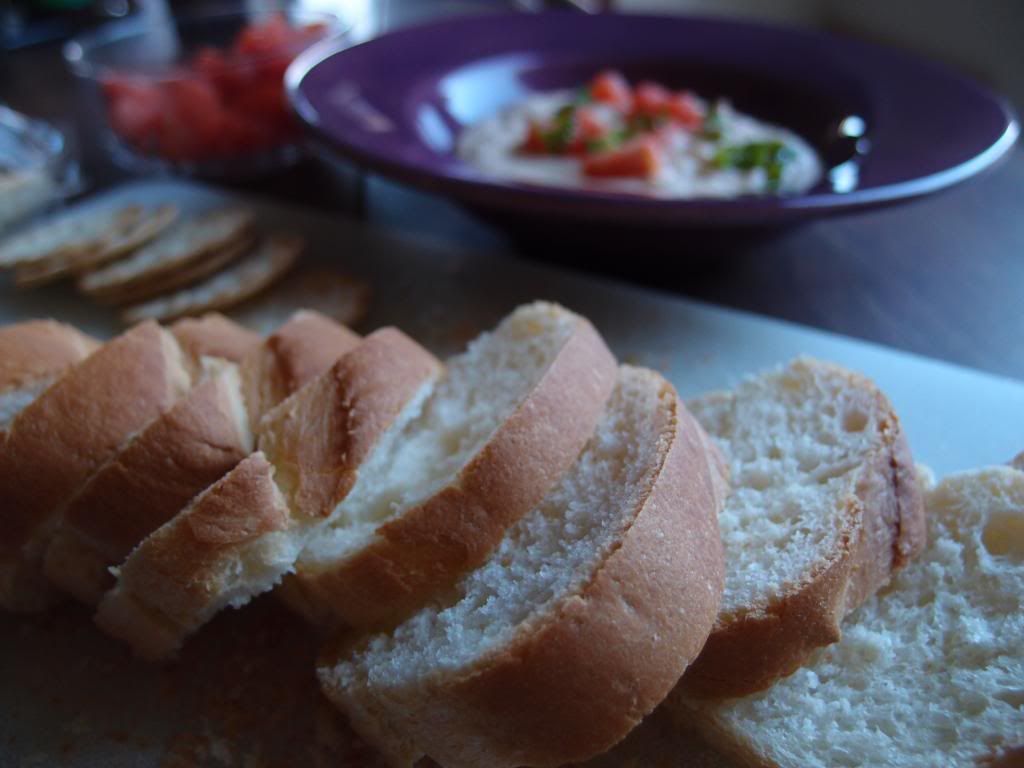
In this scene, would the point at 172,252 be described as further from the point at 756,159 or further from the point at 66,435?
the point at 756,159

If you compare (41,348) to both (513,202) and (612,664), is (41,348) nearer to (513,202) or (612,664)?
(513,202)

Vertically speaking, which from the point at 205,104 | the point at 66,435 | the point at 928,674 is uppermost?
the point at 205,104

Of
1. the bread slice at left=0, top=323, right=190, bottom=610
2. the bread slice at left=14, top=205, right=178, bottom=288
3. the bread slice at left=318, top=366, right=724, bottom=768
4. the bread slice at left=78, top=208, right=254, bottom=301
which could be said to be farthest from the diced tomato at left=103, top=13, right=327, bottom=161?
the bread slice at left=318, top=366, right=724, bottom=768

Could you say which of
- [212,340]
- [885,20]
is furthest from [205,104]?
[885,20]

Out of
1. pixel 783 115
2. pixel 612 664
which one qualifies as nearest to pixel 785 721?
pixel 612 664

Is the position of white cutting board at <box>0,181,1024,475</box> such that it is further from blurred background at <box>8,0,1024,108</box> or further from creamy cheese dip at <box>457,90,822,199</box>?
blurred background at <box>8,0,1024,108</box>

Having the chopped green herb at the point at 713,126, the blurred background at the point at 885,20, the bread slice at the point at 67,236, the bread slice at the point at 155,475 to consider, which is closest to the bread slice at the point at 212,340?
the bread slice at the point at 155,475
